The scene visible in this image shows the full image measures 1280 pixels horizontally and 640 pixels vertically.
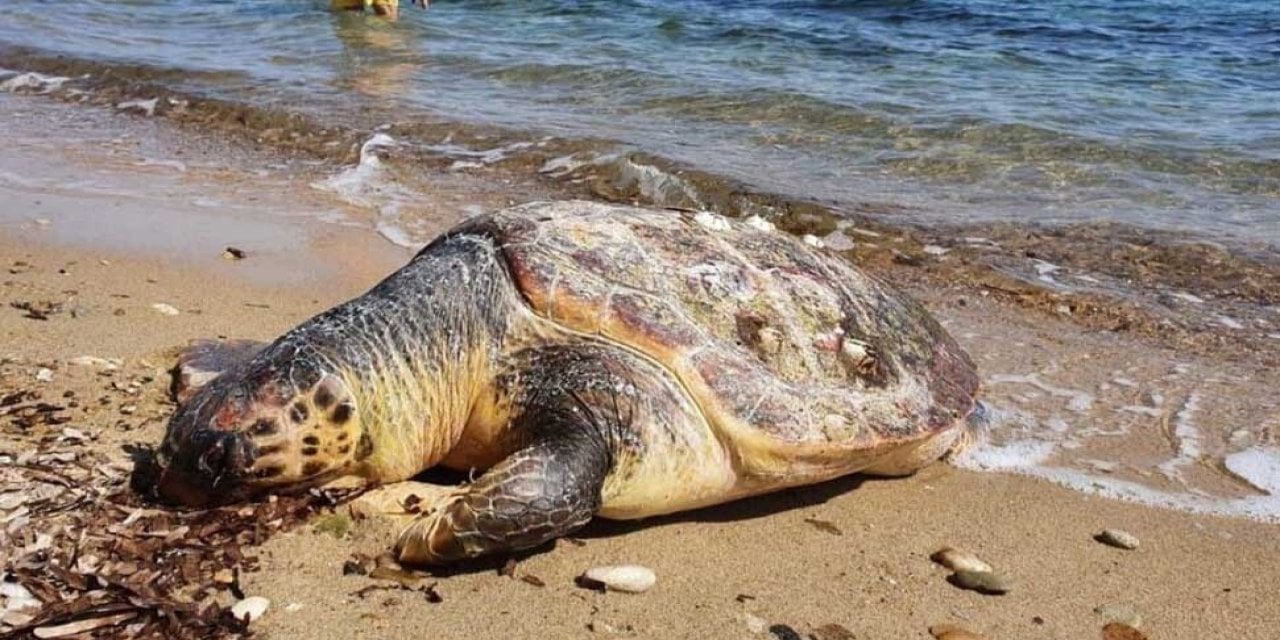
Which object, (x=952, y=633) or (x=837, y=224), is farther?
(x=837, y=224)

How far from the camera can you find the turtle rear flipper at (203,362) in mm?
3555

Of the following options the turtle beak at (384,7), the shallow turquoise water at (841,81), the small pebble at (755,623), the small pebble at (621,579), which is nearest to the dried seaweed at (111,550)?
the small pebble at (621,579)

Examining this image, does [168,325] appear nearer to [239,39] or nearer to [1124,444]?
[1124,444]

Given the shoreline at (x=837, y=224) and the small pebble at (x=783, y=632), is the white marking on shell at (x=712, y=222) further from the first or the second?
the shoreline at (x=837, y=224)

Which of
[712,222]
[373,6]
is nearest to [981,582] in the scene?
[712,222]

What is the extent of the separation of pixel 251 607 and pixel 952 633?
5.36ft

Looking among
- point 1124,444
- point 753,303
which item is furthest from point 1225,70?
point 753,303

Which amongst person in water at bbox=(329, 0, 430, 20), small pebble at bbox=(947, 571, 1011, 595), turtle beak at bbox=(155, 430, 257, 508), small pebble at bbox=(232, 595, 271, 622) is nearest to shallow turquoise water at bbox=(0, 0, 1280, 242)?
person in water at bbox=(329, 0, 430, 20)

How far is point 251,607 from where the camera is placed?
8.27 feet

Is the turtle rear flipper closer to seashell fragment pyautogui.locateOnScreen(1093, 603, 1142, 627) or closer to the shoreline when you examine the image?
the shoreline

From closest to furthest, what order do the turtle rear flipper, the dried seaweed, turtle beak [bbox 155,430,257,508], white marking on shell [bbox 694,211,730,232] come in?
the dried seaweed < turtle beak [bbox 155,430,257,508] < the turtle rear flipper < white marking on shell [bbox 694,211,730,232]

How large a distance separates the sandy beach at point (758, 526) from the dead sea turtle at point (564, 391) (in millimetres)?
140

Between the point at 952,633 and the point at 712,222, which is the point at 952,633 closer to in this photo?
the point at 952,633

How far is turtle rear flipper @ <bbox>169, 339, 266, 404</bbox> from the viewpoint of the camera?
3.55 m
